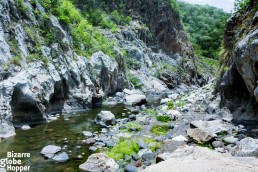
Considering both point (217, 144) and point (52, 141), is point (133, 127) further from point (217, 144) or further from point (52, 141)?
point (217, 144)

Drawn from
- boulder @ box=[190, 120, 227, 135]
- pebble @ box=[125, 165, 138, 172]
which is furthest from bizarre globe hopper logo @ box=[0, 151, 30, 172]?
boulder @ box=[190, 120, 227, 135]

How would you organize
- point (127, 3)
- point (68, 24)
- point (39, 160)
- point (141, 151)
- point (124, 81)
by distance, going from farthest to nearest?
point (127, 3)
point (124, 81)
point (68, 24)
point (141, 151)
point (39, 160)

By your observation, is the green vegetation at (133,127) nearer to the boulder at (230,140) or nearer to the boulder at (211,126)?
the boulder at (211,126)

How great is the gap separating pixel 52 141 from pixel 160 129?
4.83m

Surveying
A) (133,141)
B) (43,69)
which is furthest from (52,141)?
(43,69)

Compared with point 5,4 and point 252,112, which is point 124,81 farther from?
point 252,112

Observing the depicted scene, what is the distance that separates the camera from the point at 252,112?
42.8 ft

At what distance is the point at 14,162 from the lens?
8633 millimetres

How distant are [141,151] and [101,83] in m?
18.7

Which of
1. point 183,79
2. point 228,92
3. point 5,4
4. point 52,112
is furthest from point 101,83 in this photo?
point 183,79

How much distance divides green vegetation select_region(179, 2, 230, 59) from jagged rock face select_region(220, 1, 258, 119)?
55.7m

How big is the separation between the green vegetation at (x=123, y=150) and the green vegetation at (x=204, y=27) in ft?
206

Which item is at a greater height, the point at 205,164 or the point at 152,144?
the point at 205,164

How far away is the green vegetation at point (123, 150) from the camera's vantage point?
9.21 metres
